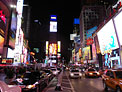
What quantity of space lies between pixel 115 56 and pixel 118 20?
48.0 ft

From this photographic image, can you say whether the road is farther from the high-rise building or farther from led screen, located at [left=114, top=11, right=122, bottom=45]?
the high-rise building

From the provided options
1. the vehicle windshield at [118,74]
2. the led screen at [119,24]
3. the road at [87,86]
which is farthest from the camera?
the led screen at [119,24]

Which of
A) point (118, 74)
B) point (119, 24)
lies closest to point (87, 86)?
point (118, 74)

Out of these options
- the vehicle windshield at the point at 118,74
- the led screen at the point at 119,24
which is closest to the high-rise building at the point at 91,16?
the led screen at the point at 119,24

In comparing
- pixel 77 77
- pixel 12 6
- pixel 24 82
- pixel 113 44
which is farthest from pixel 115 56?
pixel 12 6

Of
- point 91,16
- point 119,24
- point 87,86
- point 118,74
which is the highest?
point 91,16

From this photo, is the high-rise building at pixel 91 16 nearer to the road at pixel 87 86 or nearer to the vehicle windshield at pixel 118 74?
the road at pixel 87 86

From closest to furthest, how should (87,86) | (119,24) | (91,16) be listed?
(87,86), (119,24), (91,16)

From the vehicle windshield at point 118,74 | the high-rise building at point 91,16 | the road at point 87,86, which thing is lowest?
the road at point 87,86

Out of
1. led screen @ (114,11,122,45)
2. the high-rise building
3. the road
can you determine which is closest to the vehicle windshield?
the road

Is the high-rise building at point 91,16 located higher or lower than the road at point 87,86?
higher

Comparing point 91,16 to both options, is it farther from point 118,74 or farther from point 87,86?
point 118,74

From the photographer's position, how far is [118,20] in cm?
2164

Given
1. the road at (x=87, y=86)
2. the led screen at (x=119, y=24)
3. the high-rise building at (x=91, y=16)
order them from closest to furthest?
the road at (x=87, y=86), the led screen at (x=119, y=24), the high-rise building at (x=91, y=16)
